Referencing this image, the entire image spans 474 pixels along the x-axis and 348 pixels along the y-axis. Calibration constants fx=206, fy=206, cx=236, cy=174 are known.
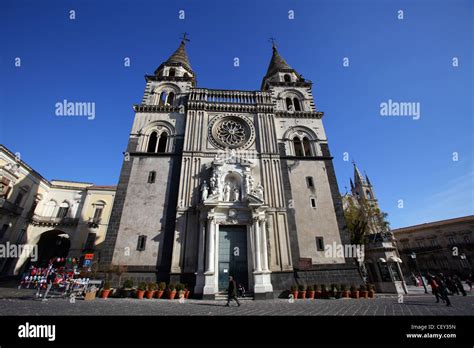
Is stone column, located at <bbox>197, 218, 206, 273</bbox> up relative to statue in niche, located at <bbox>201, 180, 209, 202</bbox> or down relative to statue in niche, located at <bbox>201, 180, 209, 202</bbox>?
down

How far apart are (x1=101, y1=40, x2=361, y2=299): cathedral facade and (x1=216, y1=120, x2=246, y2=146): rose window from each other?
0.10m

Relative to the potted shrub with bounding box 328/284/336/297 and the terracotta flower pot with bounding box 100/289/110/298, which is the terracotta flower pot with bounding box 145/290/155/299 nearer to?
the terracotta flower pot with bounding box 100/289/110/298

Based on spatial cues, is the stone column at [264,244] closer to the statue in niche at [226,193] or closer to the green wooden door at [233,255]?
the green wooden door at [233,255]

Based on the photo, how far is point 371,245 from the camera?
725 inches

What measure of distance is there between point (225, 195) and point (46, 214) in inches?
1102

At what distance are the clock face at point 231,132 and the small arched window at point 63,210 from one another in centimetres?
2509

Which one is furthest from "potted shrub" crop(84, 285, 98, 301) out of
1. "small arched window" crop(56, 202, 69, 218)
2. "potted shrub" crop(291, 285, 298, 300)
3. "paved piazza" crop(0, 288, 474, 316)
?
"small arched window" crop(56, 202, 69, 218)

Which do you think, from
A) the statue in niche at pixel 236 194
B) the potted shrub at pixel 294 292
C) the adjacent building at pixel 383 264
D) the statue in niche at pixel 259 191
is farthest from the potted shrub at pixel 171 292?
the adjacent building at pixel 383 264

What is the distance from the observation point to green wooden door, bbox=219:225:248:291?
13930 mm

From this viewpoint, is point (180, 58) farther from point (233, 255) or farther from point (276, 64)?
point (233, 255)
